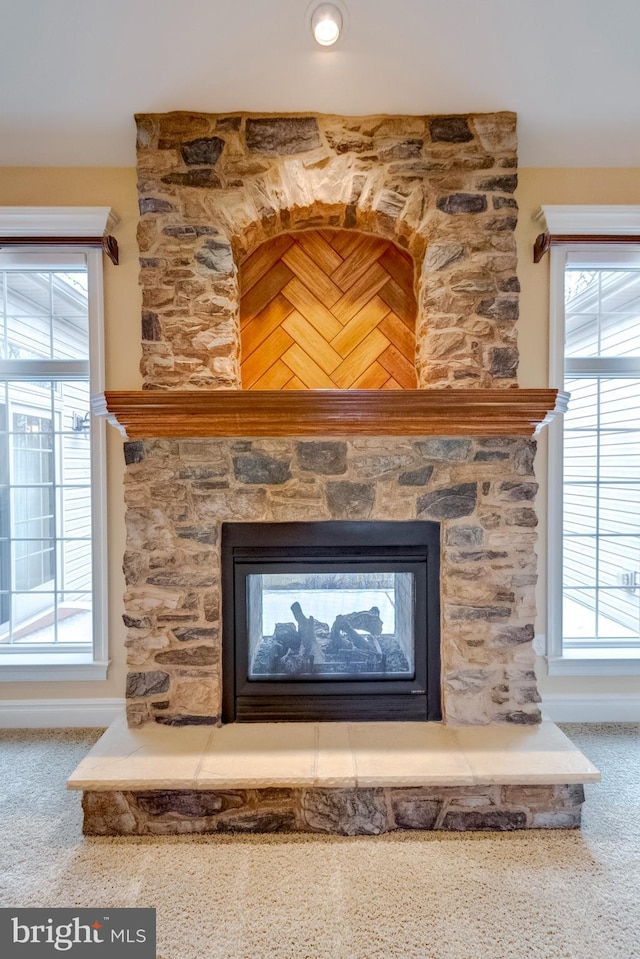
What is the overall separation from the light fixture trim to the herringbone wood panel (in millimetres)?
703

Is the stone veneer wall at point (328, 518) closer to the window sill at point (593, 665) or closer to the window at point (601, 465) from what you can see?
the window sill at point (593, 665)

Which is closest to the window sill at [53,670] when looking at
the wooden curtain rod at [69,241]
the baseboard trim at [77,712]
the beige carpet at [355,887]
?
the baseboard trim at [77,712]

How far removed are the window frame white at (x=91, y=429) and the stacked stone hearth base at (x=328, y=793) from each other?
78cm

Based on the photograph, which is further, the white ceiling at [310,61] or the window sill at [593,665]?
the window sill at [593,665]

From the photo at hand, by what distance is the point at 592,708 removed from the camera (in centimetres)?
251

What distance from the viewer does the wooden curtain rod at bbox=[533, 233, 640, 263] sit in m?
2.35

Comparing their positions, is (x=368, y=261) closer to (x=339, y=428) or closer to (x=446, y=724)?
(x=339, y=428)

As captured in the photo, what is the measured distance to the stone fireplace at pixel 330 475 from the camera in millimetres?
1967

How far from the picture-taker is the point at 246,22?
1.89 m

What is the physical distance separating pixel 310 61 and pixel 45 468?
7.80 feet

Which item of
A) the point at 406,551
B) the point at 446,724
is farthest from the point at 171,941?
the point at 406,551

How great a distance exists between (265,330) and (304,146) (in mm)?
823

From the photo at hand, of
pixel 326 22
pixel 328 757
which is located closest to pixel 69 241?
pixel 326 22

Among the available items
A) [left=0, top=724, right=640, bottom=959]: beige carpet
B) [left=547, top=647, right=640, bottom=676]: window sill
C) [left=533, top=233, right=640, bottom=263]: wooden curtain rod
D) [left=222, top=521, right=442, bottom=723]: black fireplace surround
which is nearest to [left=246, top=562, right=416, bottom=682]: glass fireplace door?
[left=222, top=521, right=442, bottom=723]: black fireplace surround
